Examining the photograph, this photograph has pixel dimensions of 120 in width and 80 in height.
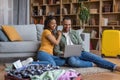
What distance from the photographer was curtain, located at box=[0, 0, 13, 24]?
25.4 ft

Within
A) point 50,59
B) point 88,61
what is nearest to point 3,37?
point 50,59

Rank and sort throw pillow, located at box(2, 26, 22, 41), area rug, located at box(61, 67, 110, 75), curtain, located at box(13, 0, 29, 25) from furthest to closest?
curtain, located at box(13, 0, 29, 25), throw pillow, located at box(2, 26, 22, 41), area rug, located at box(61, 67, 110, 75)

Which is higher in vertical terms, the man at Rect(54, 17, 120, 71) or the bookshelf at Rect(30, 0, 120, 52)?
the bookshelf at Rect(30, 0, 120, 52)

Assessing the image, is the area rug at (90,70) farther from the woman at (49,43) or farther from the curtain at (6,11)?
the curtain at (6,11)

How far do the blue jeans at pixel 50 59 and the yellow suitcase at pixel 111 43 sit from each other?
2117 mm

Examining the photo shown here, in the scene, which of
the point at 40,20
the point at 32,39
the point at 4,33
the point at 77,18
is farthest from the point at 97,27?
the point at 4,33

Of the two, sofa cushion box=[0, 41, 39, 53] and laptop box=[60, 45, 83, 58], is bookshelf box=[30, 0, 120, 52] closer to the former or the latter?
sofa cushion box=[0, 41, 39, 53]

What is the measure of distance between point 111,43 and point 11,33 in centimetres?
229

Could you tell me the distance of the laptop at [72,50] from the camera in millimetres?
3762

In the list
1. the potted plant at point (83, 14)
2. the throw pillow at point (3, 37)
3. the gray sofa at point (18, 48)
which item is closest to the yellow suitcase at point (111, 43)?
the potted plant at point (83, 14)

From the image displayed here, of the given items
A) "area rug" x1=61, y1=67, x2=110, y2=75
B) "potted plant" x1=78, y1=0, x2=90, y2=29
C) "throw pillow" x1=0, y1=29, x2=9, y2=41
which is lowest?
"area rug" x1=61, y1=67, x2=110, y2=75

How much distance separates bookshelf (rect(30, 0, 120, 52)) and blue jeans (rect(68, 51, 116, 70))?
3134 mm

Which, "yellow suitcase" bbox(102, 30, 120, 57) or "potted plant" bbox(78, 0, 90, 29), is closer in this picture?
"yellow suitcase" bbox(102, 30, 120, 57)

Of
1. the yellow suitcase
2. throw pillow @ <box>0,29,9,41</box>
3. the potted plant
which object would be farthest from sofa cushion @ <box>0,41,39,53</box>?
the potted plant
